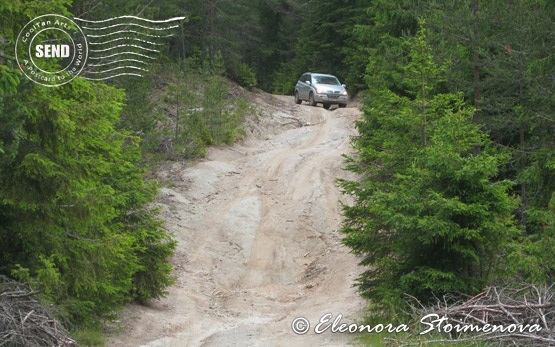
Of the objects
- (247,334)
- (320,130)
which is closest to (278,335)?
(247,334)

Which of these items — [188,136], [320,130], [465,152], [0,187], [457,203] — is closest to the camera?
[0,187]

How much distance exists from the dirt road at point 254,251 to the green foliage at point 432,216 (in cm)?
149

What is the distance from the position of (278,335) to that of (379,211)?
2.66 m

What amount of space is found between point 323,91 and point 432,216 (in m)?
27.6

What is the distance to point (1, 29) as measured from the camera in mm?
9656

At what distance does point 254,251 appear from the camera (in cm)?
1897

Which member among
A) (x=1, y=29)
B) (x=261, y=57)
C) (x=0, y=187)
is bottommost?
(x=261, y=57)

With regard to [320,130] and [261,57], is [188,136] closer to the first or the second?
[320,130]

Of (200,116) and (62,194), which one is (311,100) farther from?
(62,194)

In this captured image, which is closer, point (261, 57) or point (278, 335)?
point (278, 335)

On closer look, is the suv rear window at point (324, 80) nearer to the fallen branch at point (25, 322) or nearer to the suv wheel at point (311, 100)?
the suv wheel at point (311, 100)

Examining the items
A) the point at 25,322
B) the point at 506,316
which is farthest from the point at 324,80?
the point at 25,322

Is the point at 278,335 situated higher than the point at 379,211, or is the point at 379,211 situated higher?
the point at 379,211
